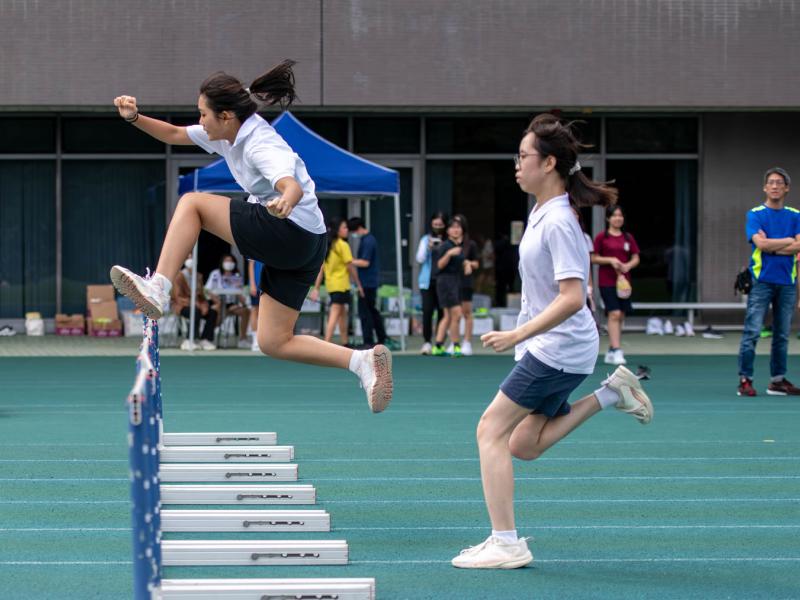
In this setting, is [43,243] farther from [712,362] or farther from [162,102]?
[712,362]

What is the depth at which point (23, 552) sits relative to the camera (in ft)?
21.2

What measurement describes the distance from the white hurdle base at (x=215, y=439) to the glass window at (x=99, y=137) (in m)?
14.1

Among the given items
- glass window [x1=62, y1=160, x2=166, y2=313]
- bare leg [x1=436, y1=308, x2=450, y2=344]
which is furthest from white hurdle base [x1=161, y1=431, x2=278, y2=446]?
glass window [x1=62, y1=160, x2=166, y2=313]

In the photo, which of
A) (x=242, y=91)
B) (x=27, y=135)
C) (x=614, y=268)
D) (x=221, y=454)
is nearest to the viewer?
(x=242, y=91)

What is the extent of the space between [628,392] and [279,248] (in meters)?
1.77

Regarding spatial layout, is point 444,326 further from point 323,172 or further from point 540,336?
point 540,336

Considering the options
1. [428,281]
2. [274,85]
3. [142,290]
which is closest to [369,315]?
[428,281]

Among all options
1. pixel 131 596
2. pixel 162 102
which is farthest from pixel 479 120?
pixel 131 596

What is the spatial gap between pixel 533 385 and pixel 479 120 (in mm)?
17574

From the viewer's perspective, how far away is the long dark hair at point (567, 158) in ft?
19.6

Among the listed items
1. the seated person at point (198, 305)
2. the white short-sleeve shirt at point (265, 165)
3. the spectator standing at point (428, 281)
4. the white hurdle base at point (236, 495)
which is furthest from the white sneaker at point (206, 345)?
the white short-sleeve shirt at point (265, 165)

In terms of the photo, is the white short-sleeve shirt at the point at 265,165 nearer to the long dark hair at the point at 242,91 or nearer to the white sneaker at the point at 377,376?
the long dark hair at the point at 242,91

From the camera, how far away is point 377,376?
284 inches

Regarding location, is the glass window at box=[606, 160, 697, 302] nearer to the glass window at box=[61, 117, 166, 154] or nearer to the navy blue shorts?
the glass window at box=[61, 117, 166, 154]
